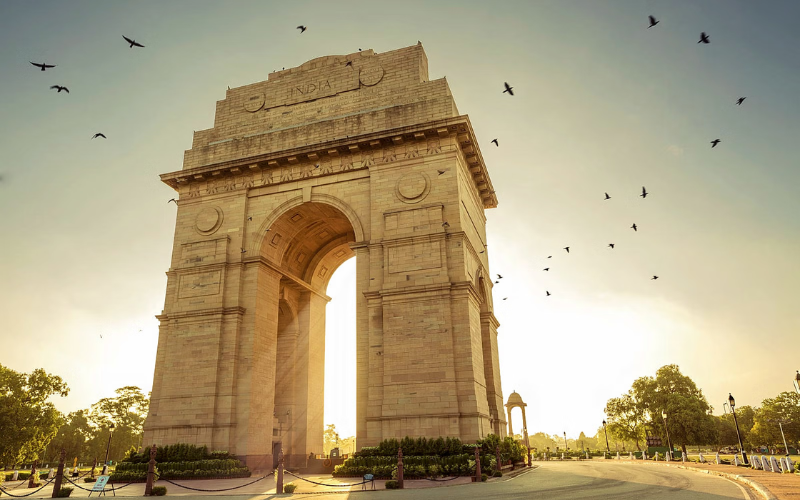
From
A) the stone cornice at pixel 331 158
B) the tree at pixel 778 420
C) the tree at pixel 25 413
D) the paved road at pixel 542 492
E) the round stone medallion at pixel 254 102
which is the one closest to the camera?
the paved road at pixel 542 492

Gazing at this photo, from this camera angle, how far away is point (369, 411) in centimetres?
2036

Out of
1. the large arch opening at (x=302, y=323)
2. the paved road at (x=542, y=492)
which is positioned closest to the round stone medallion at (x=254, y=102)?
the large arch opening at (x=302, y=323)

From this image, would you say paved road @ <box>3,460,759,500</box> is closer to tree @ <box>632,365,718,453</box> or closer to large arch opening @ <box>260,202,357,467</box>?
large arch opening @ <box>260,202,357,467</box>

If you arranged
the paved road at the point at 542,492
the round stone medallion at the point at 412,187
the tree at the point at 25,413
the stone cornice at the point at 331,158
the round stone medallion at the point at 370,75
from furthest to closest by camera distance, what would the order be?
the tree at the point at 25,413 < the round stone medallion at the point at 370,75 < the stone cornice at the point at 331,158 < the round stone medallion at the point at 412,187 < the paved road at the point at 542,492

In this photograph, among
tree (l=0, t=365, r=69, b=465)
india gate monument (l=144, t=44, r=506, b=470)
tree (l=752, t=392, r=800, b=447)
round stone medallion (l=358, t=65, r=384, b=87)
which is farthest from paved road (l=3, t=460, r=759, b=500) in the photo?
tree (l=752, t=392, r=800, b=447)

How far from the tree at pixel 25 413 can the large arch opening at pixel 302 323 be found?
25972 millimetres

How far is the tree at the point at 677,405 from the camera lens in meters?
56.0

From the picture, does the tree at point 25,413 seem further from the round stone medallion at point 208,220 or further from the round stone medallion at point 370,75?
the round stone medallion at point 370,75

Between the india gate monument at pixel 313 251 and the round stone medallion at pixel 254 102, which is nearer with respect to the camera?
the india gate monument at pixel 313 251

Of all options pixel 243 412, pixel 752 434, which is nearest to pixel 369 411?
pixel 243 412

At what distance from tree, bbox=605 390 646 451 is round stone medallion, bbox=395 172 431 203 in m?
53.2

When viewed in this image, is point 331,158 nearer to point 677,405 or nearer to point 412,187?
point 412,187

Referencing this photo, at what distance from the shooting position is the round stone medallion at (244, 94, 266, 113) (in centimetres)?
2886

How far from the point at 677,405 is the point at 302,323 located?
47.7 m
